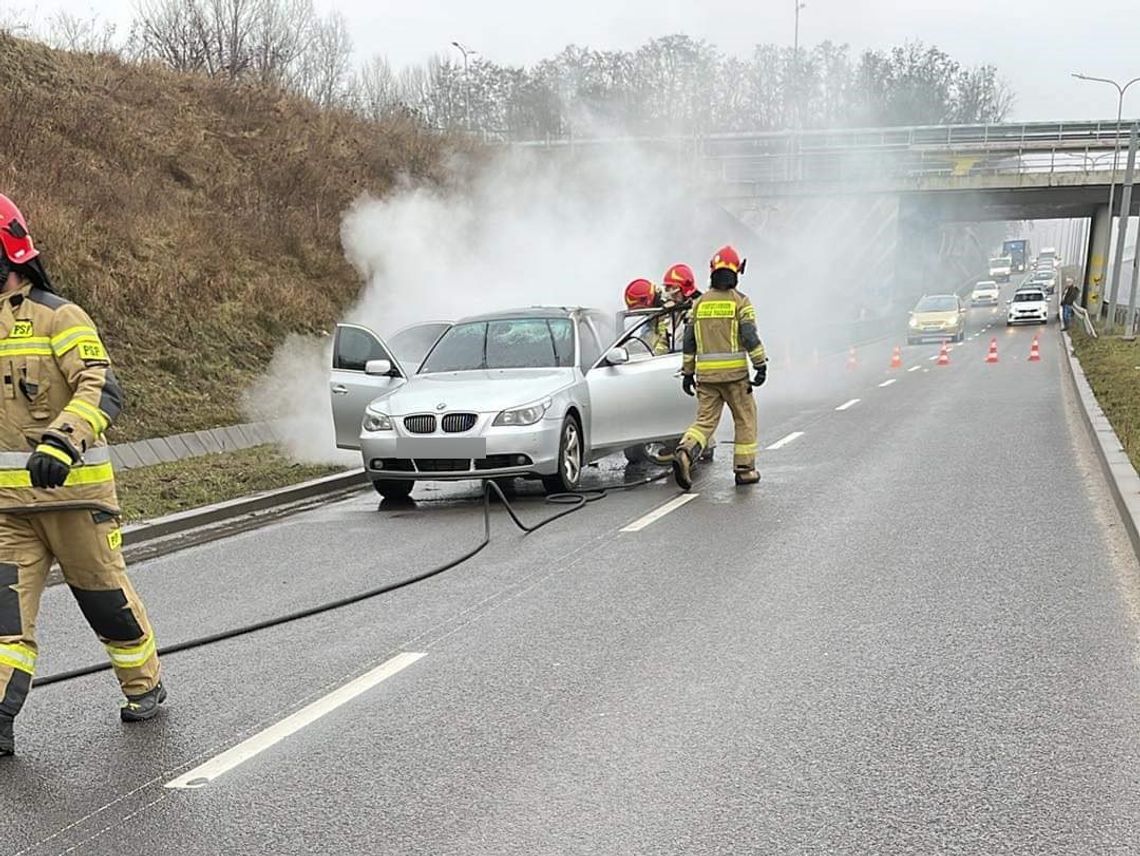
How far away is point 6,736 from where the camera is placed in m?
4.25

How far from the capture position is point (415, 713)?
15.2 feet

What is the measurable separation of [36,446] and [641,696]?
8.22 feet

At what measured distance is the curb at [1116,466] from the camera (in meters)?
7.78

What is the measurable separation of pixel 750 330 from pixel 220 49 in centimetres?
2888

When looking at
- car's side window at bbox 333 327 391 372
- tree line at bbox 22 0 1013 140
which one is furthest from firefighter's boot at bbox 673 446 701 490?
tree line at bbox 22 0 1013 140

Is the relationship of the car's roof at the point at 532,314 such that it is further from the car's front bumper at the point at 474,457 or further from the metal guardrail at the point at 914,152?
the metal guardrail at the point at 914,152

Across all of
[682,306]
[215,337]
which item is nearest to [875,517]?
[682,306]

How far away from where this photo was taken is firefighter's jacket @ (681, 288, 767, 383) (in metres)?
10.1

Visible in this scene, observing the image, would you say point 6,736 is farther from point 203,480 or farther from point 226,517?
point 203,480

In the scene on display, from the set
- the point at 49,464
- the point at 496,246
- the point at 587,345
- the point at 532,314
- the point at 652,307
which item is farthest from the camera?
the point at 496,246

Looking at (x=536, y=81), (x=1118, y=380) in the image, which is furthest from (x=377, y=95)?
(x=1118, y=380)

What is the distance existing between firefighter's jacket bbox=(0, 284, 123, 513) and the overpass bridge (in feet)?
117

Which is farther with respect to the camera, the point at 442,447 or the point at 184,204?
the point at 184,204

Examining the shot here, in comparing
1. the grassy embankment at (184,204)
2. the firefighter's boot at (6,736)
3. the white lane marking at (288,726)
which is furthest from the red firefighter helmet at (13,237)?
the grassy embankment at (184,204)
